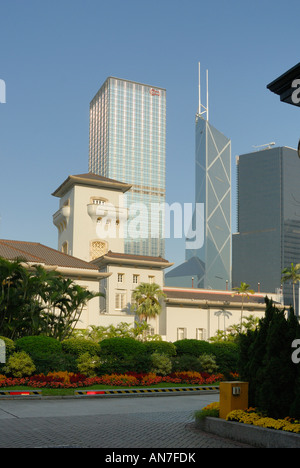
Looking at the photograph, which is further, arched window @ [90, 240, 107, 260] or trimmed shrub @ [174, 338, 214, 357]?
arched window @ [90, 240, 107, 260]

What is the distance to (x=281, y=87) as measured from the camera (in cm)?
930

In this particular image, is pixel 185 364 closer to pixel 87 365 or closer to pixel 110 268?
pixel 87 365

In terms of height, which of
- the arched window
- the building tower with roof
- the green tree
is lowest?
the green tree

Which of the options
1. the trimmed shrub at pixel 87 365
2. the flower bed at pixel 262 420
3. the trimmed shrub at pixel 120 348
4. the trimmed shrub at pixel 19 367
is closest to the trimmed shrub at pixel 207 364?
the trimmed shrub at pixel 120 348

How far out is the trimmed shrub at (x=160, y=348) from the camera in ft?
94.6

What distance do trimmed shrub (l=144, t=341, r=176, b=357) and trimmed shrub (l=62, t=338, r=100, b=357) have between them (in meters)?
2.93

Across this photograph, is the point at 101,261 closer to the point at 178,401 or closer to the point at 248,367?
the point at 178,401

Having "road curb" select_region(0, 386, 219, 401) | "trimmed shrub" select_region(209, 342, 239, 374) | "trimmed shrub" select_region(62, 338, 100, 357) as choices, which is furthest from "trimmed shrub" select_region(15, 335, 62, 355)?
"trimmed shrub" select_region(209, 342, 239, 374)

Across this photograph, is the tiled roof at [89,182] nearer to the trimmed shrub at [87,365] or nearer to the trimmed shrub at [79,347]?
the trimmed shrub at [79,347]

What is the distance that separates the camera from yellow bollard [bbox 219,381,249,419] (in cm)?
1217

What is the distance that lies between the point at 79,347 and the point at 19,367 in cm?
401

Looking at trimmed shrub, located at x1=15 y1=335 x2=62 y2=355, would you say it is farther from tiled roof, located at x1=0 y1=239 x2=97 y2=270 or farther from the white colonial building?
tiled roof, located at x1=0 y1=239 x2=97 y2=270

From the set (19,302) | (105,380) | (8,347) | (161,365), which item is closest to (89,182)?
(19,302)

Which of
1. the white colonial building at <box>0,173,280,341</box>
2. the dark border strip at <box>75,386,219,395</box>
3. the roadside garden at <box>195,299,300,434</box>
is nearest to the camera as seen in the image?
the roadside garden at <box>195,299,300,434</box>
